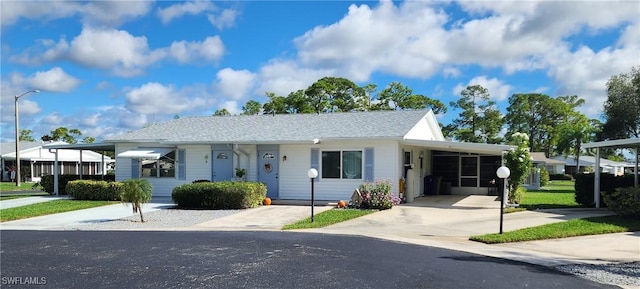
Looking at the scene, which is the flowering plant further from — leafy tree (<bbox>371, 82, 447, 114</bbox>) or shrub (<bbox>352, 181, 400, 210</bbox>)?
leafy tree (<bbox>371, 82, 447, 114</bbox>)

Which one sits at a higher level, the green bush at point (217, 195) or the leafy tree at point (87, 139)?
the leafy tree at point (87, 139)

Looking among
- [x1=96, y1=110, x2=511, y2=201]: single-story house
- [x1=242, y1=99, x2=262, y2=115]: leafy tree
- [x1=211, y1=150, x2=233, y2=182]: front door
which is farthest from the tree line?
[x1=211, y1=150, x2=233, y2=182]: front door

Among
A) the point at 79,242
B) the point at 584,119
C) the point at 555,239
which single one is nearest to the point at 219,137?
the point at 79,242

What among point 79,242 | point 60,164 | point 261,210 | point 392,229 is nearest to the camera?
point 79,242

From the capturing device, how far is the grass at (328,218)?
12.0 metres

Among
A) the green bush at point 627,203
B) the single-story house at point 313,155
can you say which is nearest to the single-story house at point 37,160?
the single-story house at point 313,155

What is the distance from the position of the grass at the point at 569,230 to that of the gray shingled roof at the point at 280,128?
652cm

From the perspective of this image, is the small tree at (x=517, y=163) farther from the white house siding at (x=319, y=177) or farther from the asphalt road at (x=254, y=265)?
the asphalt road at (x=254, y=265)

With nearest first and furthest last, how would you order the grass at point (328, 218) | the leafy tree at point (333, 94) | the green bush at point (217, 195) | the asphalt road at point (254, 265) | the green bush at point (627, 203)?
the asphalt road at point (254, 265) < the grass at point (328, 218) < the green bush at point (627, 203) < the green bush at point (217, 195) < the leafy tree at point (333, 94)

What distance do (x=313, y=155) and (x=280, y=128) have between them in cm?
323

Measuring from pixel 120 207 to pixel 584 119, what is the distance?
171ft

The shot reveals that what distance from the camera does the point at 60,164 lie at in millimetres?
41562

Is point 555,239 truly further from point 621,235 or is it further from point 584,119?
point 584,119

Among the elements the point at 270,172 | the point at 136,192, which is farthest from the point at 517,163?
the point at 136,192
